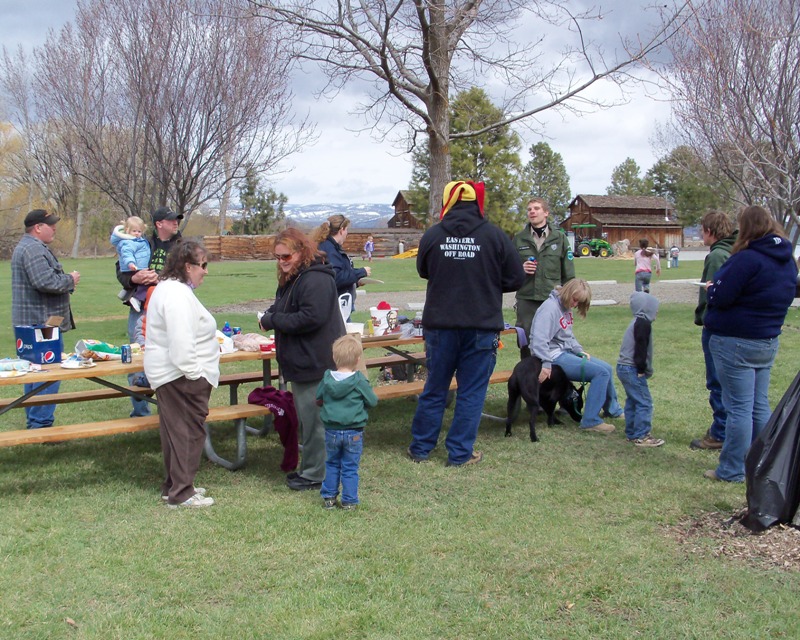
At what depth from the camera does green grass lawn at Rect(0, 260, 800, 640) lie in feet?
11.2

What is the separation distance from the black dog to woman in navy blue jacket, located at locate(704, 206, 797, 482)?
1.63 metres

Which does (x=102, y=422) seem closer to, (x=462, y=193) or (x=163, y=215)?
(x=163, y=215)

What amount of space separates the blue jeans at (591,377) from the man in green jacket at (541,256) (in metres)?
0.79

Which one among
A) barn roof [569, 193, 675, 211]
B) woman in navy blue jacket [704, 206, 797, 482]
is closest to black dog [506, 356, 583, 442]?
woman in navy blue jacket [704, 206, 797, 482]

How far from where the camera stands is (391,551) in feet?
13.7

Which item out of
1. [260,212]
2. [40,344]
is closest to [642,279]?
[40,344]

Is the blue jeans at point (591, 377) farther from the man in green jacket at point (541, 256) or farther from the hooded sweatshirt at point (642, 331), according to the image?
the man in green jacket at point (541, 256)

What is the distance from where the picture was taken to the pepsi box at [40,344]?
18.0 ft

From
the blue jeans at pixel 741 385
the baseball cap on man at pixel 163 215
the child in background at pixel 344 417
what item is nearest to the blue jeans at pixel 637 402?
the blue jeans at pixel 741 385

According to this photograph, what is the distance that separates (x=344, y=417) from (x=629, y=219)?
7049cm

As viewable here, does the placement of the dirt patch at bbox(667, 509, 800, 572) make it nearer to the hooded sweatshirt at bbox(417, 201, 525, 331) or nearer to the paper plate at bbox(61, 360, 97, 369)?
the hooded sweatshirt at bbox(417, 201, 525, 331)

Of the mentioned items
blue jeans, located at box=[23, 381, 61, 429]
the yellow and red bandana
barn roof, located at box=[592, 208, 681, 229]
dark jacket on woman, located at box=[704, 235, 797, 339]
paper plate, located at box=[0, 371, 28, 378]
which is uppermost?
barn roof, located at box=[592, 208, 681, 229]

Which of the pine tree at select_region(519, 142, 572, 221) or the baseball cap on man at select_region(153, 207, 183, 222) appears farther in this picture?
the pine tree at select_region(519, 142, 572, 221)

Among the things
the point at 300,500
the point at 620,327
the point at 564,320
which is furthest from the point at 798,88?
the point at 300,500
